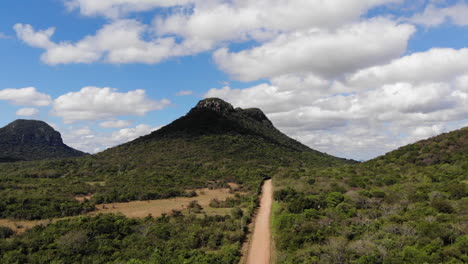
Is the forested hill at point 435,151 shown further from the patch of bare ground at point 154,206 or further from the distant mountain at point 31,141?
the distant mountain at point 31,141

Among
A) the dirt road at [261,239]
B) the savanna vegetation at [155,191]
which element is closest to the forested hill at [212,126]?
the savanna vegetation at [155,191]

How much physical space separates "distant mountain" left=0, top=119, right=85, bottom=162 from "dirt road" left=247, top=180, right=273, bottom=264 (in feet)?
479

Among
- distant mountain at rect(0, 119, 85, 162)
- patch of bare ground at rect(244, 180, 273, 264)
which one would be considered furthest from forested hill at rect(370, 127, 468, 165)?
distant mountain at rect(0, 119, 85, 162)

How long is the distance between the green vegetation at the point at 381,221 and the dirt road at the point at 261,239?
3.88ft

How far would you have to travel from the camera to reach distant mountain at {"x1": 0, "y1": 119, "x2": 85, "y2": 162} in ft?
471

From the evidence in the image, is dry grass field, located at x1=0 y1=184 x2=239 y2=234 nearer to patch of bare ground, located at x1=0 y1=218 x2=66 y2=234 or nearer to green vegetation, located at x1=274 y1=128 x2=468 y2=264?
patch of bare ground, located at x1=0 y1=218 x2=66 y2=234

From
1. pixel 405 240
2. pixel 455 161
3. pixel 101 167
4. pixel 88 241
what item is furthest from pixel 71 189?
pixel 455 161

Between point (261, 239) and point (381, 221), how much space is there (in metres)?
10.6

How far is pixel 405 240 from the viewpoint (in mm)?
19031

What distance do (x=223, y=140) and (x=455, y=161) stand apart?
208 feet

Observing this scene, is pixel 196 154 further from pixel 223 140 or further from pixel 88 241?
pixel 88 241

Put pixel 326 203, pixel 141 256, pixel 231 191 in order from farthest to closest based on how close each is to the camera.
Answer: pixel 231 191 → pixel 326 203 → pixel 141 256

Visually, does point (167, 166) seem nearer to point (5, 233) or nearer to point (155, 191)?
point (155, 191)

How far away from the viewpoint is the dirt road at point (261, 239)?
70.4 ft
